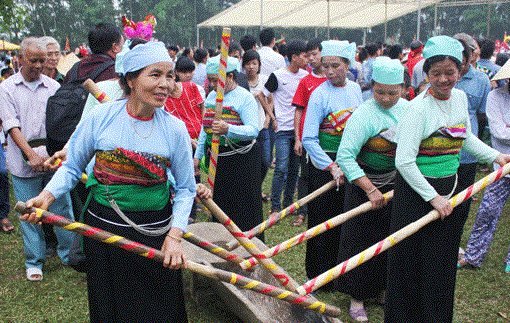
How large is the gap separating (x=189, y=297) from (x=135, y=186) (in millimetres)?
2137

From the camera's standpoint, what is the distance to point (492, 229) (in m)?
5.07

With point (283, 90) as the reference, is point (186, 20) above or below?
above

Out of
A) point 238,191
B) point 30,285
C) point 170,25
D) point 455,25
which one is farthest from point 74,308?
point 455,25

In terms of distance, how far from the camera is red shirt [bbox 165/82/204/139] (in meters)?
6.03

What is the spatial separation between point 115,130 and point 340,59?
229 cm

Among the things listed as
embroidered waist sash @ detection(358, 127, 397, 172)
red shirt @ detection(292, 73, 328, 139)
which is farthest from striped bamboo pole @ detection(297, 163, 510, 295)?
red shirt @ detection(292, 73, 328, 139)

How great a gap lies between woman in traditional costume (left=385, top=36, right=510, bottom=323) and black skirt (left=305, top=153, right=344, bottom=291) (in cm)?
105

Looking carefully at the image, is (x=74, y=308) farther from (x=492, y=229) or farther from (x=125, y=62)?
(x=492, y=229)

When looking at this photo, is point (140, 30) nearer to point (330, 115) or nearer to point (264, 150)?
point (330, 115)

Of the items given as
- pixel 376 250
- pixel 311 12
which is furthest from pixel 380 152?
pixel 311 12

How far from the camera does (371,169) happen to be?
12.8ft

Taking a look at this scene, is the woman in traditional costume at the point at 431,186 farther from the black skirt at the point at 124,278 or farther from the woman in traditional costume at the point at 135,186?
the black skirt at the point at 124,278

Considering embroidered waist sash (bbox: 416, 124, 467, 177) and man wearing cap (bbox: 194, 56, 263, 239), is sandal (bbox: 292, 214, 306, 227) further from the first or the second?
embroidered waist sash (bbox: 416, 124, 467, 177)

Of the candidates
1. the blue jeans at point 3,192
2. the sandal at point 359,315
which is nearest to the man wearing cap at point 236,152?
the sandal at point 359,315
